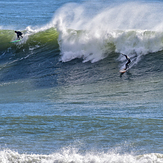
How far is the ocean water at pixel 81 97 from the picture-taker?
7059 millimetres

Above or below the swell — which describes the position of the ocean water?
above

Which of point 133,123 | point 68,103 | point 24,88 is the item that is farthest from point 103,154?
point 24,88

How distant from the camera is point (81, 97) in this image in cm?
1128

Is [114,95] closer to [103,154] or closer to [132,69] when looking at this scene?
[132,69]

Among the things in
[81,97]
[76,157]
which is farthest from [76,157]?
[81,97]

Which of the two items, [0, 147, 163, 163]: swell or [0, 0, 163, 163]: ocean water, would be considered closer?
[0, 147, 163, 163]: swell

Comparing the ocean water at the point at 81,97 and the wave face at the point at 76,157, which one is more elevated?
the ocean water at the point at 81,97

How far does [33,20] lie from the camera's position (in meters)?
34.2

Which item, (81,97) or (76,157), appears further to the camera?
(81,97)

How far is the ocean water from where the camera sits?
7059mm

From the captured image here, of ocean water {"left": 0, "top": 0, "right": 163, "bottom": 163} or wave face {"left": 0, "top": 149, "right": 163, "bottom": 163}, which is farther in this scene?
ocean water {"left": 0, "top": 0, "right": 163, "bottom": 163}

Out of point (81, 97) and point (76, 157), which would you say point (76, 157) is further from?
point (81, 97)

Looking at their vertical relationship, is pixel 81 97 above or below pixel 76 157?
above

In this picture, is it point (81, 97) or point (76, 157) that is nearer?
point (76, 157)
